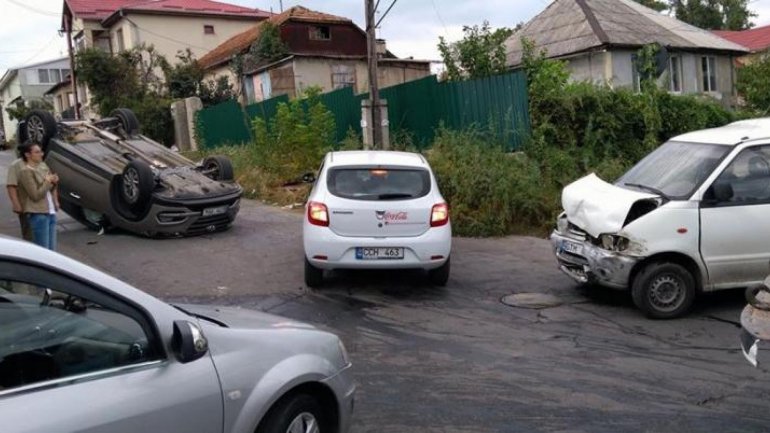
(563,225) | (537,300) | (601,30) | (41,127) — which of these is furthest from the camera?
(601,30)

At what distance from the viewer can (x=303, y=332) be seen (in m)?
3.91

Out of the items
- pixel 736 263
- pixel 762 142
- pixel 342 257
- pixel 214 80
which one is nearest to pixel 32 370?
pixel 342 257

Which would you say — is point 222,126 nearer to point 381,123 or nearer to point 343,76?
point 343,76

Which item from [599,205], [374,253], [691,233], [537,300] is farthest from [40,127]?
→ [691,233]

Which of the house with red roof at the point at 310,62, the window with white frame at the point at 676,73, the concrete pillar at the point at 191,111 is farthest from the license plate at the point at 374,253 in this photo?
the concrete pillar at the point at 191,111

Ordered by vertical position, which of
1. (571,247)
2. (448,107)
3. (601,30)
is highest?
(601,30)

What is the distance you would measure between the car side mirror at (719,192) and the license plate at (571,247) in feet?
4.35

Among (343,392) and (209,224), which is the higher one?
(209,224)

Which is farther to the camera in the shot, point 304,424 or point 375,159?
point 375,159

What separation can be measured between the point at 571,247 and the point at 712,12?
2500 inches

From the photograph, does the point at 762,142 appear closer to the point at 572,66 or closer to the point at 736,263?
the point at 736,263

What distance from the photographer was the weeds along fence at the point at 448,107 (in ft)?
46.8

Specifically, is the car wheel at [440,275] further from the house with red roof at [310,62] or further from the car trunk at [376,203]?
the house with red roof at [310,62]

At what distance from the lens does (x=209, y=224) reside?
12.1 meters
